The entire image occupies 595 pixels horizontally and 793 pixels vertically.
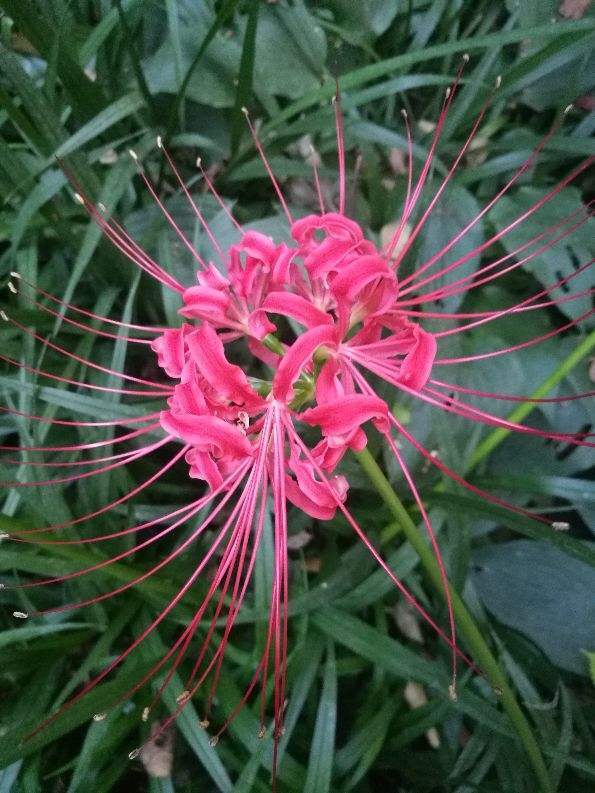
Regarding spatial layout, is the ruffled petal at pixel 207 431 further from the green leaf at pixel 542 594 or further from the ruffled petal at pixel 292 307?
the green leaf at pixel 542 594

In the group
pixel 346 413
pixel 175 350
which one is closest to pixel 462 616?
pixel 346 413

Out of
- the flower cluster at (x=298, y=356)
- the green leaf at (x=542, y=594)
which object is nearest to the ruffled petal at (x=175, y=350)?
the flower cluster at (x=298, y=356)

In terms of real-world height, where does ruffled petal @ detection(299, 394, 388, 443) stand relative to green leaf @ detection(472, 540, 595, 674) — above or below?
above

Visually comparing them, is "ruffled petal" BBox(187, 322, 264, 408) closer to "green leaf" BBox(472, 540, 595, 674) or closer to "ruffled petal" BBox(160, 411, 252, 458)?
"ruffled petal" BBox(160, 411, 252, 458)

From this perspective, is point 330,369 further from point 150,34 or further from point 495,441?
point 150,34

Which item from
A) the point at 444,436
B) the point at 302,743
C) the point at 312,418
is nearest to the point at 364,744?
the point at 302,743

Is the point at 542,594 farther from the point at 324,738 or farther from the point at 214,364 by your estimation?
the point at 214,364

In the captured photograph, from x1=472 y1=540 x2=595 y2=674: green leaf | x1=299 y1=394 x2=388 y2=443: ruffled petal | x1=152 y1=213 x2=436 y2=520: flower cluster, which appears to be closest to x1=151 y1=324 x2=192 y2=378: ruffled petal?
x1=152 y1=213 x2=436 y2=520: flower cluster

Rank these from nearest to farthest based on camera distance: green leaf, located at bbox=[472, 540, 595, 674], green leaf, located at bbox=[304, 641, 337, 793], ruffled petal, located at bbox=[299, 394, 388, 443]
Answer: ruffled petal, located at bbox=[299, 394, 388, 443], green leaf, located at bbox=[304, 641, 337, 793], green leaf, located at bbox=[472, 540, 595, 674]
